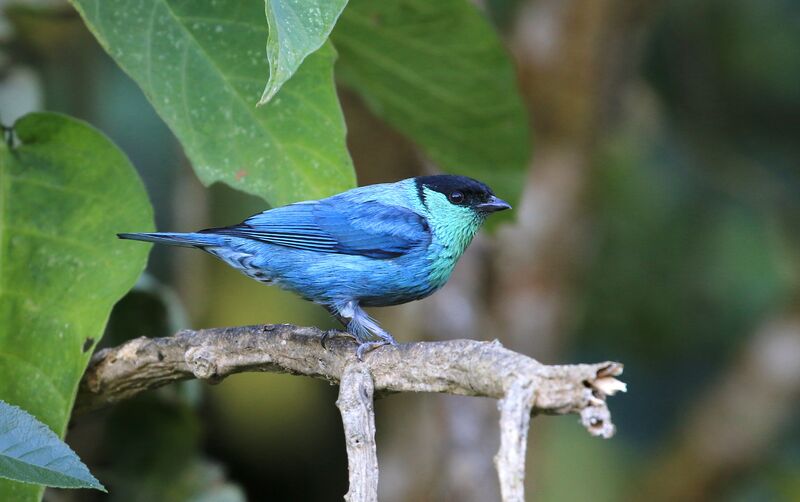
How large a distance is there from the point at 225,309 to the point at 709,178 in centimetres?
324

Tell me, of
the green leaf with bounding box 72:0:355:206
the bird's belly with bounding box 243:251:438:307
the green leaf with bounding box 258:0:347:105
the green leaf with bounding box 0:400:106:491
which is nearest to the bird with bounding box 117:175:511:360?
the bird's belly with bounding box 243:251:438:307

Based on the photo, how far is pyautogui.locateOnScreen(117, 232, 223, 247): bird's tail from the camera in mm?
2615

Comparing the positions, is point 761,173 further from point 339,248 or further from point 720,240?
point 339,248

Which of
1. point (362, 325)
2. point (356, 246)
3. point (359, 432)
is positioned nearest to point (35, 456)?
point (359, 432)

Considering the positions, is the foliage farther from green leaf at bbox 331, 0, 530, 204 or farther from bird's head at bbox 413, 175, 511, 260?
bird's head at bbox 413, 175, 511, 260

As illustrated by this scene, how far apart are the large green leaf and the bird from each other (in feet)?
1.23

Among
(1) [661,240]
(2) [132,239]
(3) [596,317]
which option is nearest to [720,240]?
(1) [661,240]

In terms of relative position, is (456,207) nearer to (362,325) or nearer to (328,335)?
(362,325)

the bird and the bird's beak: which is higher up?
the bird's beak

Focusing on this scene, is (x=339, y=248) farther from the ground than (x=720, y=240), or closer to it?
closer to it

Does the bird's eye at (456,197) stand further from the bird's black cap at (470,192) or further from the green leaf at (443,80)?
the green leaf at (443,80)

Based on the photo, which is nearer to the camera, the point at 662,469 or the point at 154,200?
the point at 154,200

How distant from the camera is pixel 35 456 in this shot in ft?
6.51

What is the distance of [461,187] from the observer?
3.42 meters
